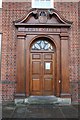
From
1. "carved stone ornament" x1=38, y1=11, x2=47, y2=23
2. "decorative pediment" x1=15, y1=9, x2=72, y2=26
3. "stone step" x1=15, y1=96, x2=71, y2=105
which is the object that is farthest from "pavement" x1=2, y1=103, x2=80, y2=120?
"carved stone ornament" x1=38, y1=11, x2=47, y2=23

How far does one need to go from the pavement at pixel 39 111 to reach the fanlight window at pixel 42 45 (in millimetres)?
2778

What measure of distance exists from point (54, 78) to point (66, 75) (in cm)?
64

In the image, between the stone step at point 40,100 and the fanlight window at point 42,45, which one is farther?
the fanlight window at point 42,45

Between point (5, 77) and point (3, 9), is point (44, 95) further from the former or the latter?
point (3, 9)

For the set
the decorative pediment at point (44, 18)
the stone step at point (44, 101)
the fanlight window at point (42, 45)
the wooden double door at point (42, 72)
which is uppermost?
the decorative pediment at point (44, 18)

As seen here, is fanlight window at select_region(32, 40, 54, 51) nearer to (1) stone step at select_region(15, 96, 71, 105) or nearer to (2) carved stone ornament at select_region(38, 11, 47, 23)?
(2) carved stone ornament at select_region(38, 11, 47, 23)

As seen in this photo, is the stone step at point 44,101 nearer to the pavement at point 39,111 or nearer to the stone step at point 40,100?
the stone step at point 40,100

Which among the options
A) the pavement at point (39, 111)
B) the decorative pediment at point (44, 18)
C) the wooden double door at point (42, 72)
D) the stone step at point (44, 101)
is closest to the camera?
the pavement at point (39, 111)

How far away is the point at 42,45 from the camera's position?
37.9 ft

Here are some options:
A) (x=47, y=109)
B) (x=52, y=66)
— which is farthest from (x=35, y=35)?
(x=47, y=109)

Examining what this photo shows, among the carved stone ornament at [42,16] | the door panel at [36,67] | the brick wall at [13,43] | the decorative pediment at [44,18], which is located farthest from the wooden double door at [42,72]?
the carved stone ornament at [42,16]

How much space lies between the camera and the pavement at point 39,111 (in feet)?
27.6

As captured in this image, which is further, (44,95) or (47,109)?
(44,95)

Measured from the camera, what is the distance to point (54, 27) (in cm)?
1135
